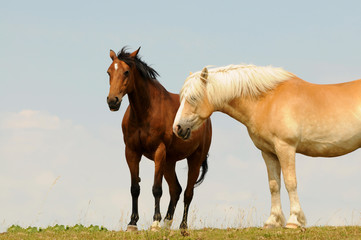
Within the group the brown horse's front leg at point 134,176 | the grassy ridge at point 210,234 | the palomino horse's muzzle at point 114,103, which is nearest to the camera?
the grassy ridge at point 210,234

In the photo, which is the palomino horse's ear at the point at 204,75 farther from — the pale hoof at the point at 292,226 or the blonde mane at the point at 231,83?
the pale hoof at the point at 292,226

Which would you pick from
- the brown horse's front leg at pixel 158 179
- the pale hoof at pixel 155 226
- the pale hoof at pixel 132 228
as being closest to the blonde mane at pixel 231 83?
the brown horse's front leg at pixel 158 179

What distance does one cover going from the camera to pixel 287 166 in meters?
9.33

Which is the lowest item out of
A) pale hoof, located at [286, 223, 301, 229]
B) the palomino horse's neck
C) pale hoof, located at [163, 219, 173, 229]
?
pale hoof, located at [286, 223, 301, 229]

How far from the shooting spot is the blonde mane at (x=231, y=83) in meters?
9.49

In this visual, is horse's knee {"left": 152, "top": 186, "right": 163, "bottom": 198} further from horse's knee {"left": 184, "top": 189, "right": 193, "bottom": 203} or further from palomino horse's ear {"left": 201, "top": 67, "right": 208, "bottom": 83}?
palomino horse's ear {"left": 201, "top": 67, "right": 208, "bottom": 83}

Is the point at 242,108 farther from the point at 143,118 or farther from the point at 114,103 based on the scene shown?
the point at 114,103

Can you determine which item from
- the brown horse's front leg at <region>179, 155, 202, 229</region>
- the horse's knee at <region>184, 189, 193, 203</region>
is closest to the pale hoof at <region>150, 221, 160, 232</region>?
the brown horse's front leg at <region>179, 155, 202, 229</region>

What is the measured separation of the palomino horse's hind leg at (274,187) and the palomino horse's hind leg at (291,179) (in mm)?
439

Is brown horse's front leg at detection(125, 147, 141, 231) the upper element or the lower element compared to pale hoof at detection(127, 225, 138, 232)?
upper

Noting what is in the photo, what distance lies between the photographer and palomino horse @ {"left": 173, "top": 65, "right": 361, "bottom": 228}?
9422 millimetres

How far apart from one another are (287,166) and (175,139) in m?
2.81

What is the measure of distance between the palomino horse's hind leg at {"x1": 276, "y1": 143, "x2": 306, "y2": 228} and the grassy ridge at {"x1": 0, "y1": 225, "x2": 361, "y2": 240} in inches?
7.1

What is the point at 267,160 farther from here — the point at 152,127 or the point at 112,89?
the point at 112,89
